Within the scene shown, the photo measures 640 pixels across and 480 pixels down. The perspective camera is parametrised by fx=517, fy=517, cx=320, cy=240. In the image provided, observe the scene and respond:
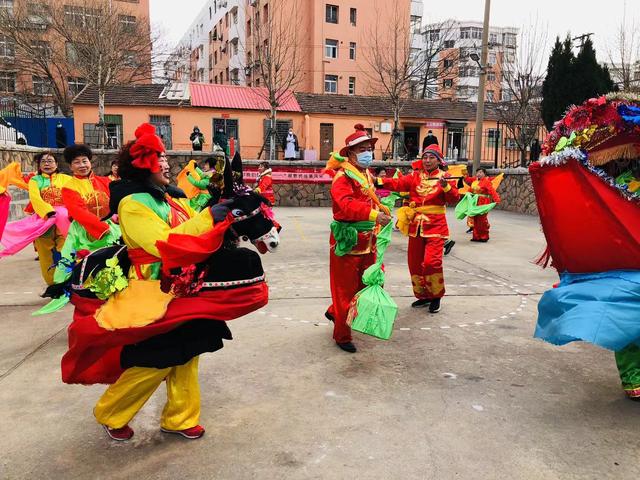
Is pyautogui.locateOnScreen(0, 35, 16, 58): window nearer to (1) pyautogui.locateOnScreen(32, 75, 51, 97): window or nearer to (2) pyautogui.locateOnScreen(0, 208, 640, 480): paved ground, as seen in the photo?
(1) pyautogui.locateOnScreen(32, 75, 51, 97): window

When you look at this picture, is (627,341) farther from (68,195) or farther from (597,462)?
(68,195)

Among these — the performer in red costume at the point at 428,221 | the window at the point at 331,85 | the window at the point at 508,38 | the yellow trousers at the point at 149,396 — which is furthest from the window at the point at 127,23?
the window at the point at 508,38

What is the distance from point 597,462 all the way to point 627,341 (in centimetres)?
68

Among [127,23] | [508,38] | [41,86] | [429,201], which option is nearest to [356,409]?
[429,201]

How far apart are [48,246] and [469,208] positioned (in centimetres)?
747

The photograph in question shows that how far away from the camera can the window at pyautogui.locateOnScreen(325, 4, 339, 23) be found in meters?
34.9

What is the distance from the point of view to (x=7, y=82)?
29438mm

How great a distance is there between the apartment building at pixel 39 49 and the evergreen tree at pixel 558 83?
65.2ft

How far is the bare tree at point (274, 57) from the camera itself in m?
23.4

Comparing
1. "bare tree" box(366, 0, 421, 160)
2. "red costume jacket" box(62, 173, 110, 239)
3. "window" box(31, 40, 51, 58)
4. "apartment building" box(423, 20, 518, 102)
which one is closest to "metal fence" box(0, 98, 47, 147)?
"window" box(31, 40, 51, 58)

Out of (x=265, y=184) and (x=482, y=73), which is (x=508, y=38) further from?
(x=265, y=184)

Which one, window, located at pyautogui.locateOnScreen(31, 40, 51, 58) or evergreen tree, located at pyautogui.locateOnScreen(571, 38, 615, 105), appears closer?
evergreen tree, located at pyautogui.locateOnScreen(571, 38, 615, 105)

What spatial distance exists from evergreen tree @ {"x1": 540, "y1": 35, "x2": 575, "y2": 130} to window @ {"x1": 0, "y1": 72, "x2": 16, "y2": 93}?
27.3 meters

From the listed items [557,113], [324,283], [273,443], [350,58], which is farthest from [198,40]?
[273,443]
